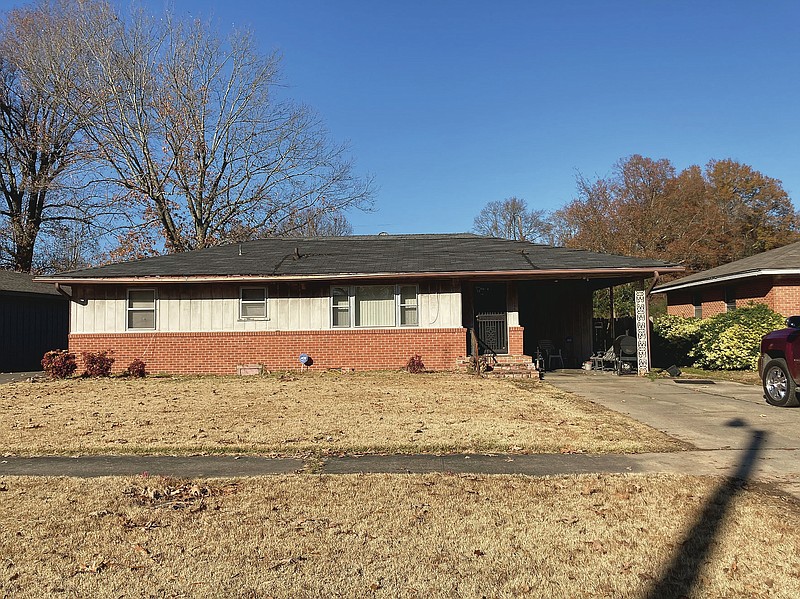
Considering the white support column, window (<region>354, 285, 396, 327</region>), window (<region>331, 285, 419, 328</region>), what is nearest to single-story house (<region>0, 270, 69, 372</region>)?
window (<region>331, 285, 419, 328</region>)

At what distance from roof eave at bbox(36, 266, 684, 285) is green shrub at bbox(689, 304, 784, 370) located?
2858 mm

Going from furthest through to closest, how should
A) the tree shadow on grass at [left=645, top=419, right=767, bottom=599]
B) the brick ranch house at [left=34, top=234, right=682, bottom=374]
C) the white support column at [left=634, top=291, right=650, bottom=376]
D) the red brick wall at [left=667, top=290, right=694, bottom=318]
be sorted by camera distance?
the red brick wall at [left=667, top=290, right=694, bottom=318]
the brick ranch house at [left=34, top=234, right=682, bottom=374]
the white support column at [left=634, top=291, right=650, bottom=376]
the tree shadow on grass at [left=645, top=419, right=767, bottom=599]

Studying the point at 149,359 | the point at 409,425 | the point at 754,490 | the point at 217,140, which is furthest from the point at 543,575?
the point at 217,140

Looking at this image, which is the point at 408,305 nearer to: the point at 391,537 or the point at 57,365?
the point at 57,365

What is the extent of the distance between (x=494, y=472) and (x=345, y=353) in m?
10.9

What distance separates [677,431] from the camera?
8125 mm

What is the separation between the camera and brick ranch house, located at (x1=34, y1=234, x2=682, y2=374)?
16.3 meters

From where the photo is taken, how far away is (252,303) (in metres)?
16.9

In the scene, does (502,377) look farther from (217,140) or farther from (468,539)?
(217,140)

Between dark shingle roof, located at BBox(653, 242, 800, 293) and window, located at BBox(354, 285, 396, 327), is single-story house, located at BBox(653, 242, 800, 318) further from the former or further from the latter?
window, located at BBox(354, 285, 396, 327)

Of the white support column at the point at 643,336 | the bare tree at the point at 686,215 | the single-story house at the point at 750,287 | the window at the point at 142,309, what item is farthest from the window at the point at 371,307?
the bare tree at the point at 686,215

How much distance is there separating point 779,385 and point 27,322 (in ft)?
73.0

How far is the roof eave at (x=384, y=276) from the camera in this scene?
15359 mm

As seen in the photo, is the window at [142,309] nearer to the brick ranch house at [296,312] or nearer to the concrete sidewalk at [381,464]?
the brick ranch house at [296,312]
